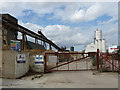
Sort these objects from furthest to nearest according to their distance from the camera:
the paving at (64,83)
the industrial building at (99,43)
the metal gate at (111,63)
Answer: the industrial building at (99,43)
the metal gate at (111,63)
the paving at (64,83)

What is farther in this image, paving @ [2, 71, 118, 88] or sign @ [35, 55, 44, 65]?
sign @ [35, 55, 44, 65]

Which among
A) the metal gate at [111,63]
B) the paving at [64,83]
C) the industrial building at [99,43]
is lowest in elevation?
the paving at [64,83]

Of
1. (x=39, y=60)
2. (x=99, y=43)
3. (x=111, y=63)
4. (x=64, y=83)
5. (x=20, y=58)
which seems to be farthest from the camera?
(x=99, y=43)

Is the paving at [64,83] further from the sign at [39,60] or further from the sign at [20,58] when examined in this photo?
the sign at [39,60]

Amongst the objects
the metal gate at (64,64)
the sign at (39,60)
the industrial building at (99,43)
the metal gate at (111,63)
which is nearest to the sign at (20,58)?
the sign at (39,60)

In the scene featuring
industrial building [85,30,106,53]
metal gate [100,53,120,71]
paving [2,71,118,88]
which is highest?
industrial building [85,30,106,53]

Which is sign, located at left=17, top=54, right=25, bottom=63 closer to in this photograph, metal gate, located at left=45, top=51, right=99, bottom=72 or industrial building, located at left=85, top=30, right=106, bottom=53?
metal gate, located at left=45, top=51, right=99, bottom=72

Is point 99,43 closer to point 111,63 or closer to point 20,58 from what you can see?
point 111,63

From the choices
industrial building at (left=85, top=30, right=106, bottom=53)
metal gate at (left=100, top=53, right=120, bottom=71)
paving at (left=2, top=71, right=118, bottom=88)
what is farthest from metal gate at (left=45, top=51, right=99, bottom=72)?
industrial building at (left=85, top=30, right=106, bottom=53)

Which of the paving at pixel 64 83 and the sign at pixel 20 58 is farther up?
the sign at pixel 20 58

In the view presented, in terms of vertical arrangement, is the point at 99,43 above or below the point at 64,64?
above

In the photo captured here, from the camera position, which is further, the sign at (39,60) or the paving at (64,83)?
the sign at (39,60)

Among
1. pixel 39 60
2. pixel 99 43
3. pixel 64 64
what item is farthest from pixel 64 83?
pixel 99 43

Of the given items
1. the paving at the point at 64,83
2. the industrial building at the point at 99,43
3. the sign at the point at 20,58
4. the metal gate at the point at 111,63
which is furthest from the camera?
the industrial building at the point at 99,43
